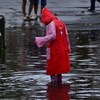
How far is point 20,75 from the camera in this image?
29.1 feet

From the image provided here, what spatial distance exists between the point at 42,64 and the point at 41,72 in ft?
2.47

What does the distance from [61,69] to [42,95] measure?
99 centimetres

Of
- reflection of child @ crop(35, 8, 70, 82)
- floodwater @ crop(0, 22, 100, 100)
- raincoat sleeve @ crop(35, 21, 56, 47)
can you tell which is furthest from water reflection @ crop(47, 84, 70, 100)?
raincoat sleeve @ crop(35, 21, 56, 47)

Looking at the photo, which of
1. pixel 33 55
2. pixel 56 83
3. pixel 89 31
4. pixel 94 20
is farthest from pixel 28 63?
pixel 94 20

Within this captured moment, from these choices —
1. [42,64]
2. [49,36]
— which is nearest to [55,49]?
[49,36]

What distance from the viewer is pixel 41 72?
9133 millimetres

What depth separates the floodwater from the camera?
7508mm

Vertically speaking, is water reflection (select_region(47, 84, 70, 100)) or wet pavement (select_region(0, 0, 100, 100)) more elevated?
wet pavement (select_region(0, 0, 100, 100))

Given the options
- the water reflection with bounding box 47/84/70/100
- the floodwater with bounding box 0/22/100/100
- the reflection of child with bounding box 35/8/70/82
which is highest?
the reflection of child with bounding box 35/8/70/82

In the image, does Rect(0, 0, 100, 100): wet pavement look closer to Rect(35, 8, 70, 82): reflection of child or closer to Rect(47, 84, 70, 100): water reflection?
Rect(47, 84, 70, 100): water reflection

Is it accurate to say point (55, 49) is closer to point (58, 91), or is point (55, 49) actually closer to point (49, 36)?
point (49, 36)

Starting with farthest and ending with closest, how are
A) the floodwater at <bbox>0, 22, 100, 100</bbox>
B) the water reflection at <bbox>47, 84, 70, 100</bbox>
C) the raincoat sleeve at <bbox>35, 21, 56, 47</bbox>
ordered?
the raincoat sleeve at <bbox>35, 21, 56, 47</bbox>
the floodwater at <bbox>0, 22, 100, 100</bbox>
the water reflection at <bbox>47, 84, 70, 100</bbox>

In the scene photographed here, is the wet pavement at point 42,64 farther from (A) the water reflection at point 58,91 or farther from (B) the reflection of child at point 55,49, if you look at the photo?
(B) the reflection of child at point 55,49

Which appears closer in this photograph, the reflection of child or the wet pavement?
the wet pavement
